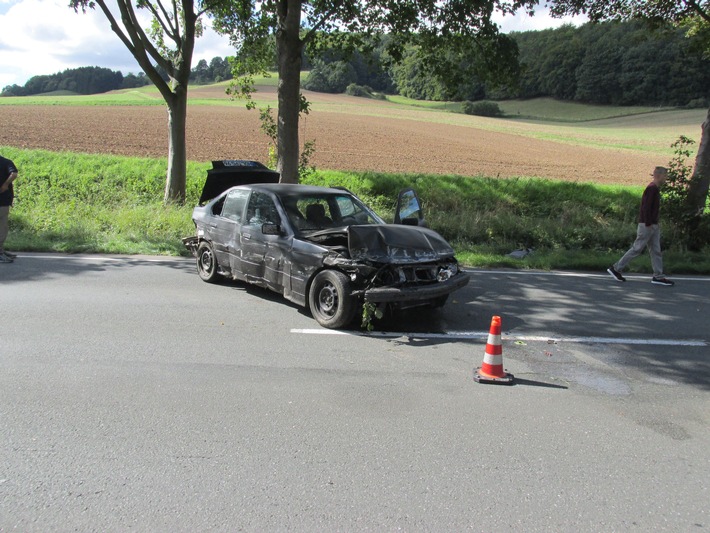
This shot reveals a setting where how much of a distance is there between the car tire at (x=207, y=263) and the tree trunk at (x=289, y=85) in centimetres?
445

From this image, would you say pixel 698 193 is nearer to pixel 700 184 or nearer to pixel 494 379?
pixel 700 184

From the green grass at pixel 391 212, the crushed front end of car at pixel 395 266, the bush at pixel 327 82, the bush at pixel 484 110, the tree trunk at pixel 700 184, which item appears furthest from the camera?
the bush at pixel 327 82

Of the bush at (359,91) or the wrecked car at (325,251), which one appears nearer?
the wrecked car at (325,251)

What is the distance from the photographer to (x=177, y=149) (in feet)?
48.6

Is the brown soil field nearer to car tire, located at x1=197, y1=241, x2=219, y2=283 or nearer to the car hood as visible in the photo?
car tire, located at x1=197, y1=241, x2=219, y2=283

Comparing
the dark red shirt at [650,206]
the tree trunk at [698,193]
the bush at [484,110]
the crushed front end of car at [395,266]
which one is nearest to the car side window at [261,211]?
the crushed front end of car at [395,266]

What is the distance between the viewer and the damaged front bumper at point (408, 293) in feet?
20.1

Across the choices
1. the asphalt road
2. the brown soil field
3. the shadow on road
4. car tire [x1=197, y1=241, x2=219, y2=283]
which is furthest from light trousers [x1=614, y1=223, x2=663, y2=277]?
the brown soil field

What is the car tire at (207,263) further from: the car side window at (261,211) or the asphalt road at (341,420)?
the asphalt road at (341,420)

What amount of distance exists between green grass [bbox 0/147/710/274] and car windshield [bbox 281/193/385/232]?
11.4 ft

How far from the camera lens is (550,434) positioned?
13.3ft

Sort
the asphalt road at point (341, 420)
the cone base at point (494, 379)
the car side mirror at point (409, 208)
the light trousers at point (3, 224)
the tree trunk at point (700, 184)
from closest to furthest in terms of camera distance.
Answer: the asphalt road at point (341, 420), the cone base at point (494, 379), the car side mirror at point (409, 208), the light trousers at point (3, 224), the tree trunk at point (700, 184)

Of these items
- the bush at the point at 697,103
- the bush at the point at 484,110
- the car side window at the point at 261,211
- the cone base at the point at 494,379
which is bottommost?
the cone base at the point at 494,379

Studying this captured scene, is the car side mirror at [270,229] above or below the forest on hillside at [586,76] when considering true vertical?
below
